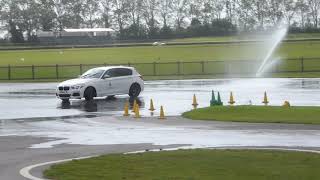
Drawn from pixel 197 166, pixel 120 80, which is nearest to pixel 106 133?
pixel 197 166

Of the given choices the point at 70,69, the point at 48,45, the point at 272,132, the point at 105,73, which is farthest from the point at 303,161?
the point at 48,45

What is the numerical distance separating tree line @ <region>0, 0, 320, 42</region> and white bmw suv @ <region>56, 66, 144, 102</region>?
12687 centimetres

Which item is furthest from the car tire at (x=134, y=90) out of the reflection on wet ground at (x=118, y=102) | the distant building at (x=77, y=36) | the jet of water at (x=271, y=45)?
the distant building at (x=77, y=36)

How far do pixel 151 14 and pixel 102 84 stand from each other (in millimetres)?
152956

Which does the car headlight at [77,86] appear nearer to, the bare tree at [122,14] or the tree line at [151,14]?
the tree line at [151,14]

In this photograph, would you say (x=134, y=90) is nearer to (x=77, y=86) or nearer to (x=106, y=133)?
(x=77, y=86)

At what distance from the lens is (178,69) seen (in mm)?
63406

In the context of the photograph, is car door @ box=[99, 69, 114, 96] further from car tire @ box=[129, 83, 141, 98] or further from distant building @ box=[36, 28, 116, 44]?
distant building @ box=[36, 28, 116, 44]

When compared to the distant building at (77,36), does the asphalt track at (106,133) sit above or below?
below

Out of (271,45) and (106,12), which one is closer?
(271,45)

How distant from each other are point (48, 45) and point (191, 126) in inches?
4842

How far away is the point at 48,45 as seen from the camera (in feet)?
462

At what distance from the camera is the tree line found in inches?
6772

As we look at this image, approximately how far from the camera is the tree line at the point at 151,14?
6772 inches
